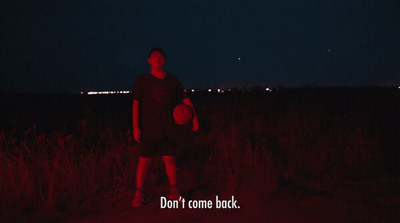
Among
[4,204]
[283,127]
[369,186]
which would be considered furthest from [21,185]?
[283,127]

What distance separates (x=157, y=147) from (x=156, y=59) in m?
0.95

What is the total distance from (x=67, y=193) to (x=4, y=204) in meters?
0.64

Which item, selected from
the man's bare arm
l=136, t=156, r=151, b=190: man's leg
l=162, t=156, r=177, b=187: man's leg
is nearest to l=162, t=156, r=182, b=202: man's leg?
l=162, t=156, r=177, b=187: man's leg

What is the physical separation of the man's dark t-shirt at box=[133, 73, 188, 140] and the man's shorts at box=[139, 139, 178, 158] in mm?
49

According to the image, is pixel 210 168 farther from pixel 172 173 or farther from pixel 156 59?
pixel 156 59

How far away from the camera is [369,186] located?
4.32 meters

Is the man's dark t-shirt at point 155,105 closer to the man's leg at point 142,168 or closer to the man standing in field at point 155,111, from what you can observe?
the man standing in field at point 155,111

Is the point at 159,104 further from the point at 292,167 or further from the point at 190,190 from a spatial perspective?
the point at 292,167

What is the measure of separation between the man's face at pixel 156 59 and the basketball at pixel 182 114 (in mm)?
495

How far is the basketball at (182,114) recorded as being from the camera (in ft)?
11.5

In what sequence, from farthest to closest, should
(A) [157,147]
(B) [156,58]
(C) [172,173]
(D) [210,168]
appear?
(D) [210,168] → (C) [172,173] → (A) [157,147] → (B) [156,58]

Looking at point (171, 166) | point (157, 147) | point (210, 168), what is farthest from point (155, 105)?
point (210, 168)

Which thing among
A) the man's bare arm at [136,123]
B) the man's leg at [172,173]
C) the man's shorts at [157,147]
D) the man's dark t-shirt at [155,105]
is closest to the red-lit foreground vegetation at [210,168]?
the man's leg at [172,173]

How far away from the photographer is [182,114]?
3.50 meters
